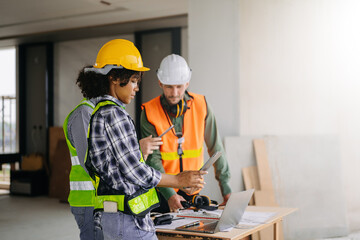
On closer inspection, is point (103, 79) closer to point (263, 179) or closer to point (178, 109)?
point (178, 109)

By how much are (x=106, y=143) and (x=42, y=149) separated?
8.90 m

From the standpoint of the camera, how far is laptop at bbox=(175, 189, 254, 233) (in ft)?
8.33

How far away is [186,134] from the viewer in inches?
145

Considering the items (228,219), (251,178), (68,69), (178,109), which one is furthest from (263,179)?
(68,69)

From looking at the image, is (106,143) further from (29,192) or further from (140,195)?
(29,192)

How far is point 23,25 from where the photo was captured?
8.98 metres

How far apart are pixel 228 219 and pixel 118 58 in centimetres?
110

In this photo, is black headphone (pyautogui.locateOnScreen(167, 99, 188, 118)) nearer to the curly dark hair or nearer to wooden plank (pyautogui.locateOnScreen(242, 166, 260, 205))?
the curly dark hair

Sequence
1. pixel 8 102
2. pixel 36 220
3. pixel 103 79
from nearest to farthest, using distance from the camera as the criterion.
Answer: pixel 103 79
pixel 36 220
pixel 8 102

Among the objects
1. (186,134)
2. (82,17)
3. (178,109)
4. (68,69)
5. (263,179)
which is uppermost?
(82,17)

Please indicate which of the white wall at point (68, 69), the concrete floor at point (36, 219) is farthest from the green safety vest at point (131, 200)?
the white wall at point (68, 69)

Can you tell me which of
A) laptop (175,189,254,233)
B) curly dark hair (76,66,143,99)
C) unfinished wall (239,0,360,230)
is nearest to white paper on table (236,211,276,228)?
laptop (175,189,254,233)

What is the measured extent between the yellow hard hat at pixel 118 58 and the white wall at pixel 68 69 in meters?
7.89

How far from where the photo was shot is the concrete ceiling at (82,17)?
292 inches
